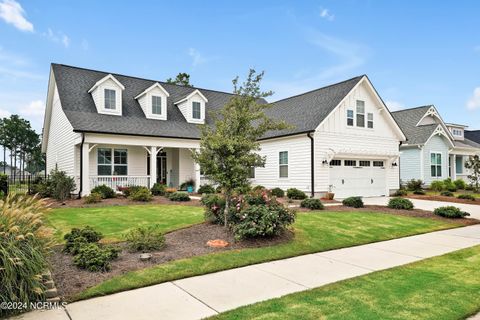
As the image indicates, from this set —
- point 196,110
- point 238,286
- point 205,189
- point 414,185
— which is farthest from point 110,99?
point 414,185

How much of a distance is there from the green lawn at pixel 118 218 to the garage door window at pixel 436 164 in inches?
871

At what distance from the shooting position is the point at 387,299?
175 inches

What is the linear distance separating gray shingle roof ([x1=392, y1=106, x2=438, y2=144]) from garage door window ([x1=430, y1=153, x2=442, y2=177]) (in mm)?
1793

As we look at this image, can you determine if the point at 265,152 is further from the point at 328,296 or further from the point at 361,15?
the point at 328,296

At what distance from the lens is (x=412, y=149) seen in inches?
1027

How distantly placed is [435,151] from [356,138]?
11386 millimetres

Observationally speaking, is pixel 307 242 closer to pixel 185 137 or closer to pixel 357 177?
pixel 185 137

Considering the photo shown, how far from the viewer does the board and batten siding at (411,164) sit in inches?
1004

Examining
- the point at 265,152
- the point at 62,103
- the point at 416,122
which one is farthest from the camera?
the point at 416,122

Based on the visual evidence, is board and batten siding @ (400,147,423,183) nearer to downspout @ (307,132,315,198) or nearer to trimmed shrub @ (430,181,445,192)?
trimmed shrub @ (430,181,445,192)

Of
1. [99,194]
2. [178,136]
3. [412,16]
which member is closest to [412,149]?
[412,16]

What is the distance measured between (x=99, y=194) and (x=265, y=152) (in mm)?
10188

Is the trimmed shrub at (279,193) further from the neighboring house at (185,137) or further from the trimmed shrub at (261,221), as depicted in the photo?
the trimmed shrub at (261,221)

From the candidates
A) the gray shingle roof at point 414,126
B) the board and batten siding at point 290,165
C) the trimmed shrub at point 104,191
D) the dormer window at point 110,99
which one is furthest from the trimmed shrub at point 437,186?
the dormer window at point 110,99
